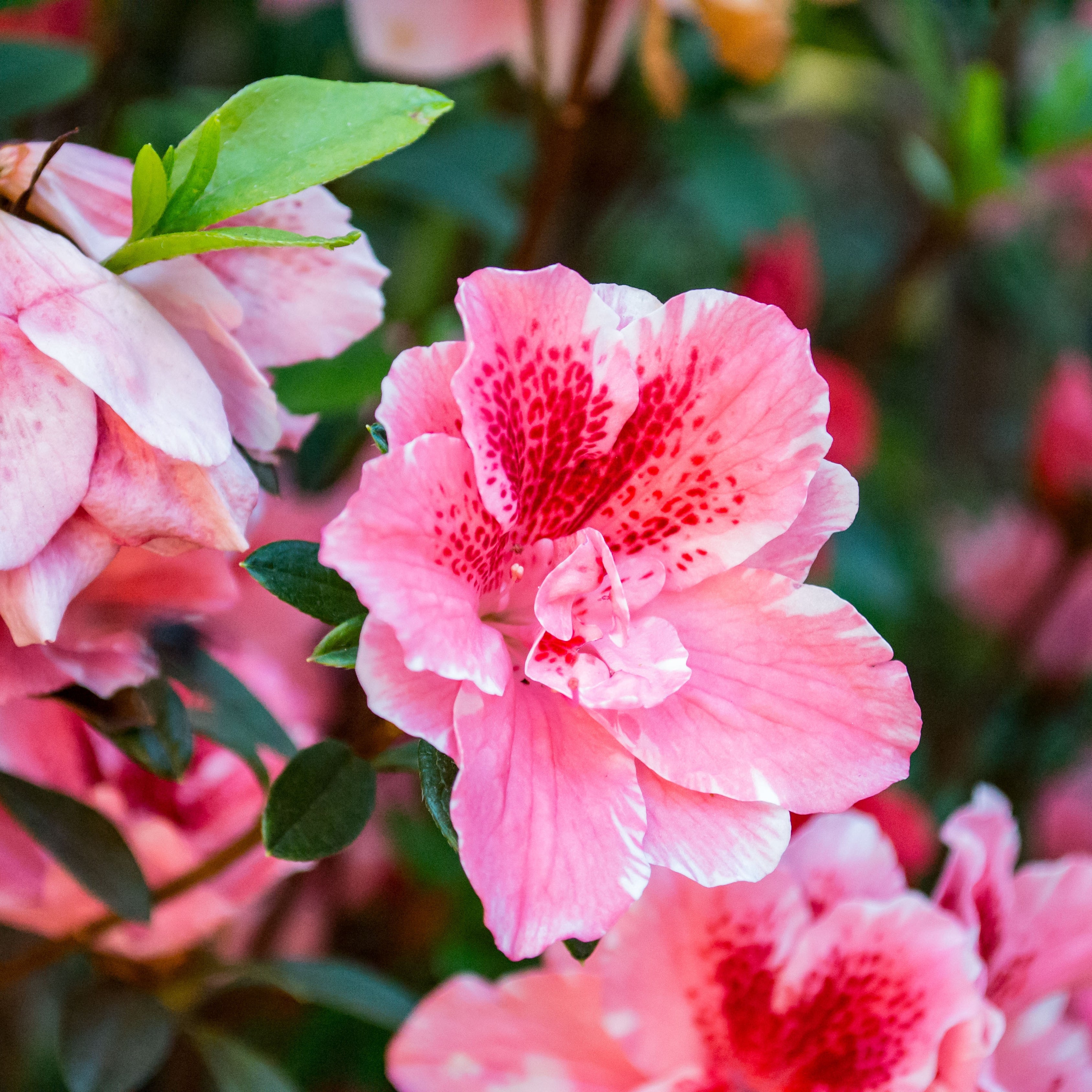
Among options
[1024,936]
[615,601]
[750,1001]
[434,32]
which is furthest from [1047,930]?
[434,32]

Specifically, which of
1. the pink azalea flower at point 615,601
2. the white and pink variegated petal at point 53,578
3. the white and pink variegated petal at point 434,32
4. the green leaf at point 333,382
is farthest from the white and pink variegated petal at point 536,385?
the white and pink variegated petal at point 434,32

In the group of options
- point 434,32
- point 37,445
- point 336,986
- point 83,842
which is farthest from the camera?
point 434,32

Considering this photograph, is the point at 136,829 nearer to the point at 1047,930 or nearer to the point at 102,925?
the point at 102,925

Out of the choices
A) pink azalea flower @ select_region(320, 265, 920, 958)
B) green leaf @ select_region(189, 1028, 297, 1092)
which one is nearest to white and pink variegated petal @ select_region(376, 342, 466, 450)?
pink azalea flower @ select_region(320, 265, 920, 958)

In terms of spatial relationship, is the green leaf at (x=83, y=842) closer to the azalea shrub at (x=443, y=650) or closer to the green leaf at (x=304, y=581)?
the azalea shrub at (x=443, y=650)

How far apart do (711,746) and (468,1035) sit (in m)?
0.18

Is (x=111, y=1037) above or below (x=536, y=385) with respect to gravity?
below

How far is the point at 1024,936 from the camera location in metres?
0.47

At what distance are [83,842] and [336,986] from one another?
0.53 feet

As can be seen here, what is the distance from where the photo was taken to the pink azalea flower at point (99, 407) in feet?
1.00

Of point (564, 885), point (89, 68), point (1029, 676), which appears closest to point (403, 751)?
point (564, 885)

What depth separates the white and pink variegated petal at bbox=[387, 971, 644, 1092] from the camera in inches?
17.8

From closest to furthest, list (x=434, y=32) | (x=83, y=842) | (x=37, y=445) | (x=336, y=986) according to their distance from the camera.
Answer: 1. (x=37, y=445)
2. (x=83, y=842)
3. (x=336, y=986)
4. (x=434, y=32)

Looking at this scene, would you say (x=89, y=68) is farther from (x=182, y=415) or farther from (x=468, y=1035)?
(x=468, y=1035)
